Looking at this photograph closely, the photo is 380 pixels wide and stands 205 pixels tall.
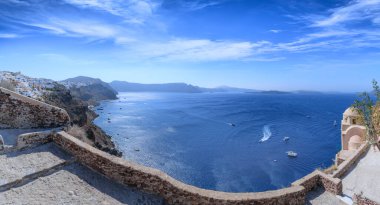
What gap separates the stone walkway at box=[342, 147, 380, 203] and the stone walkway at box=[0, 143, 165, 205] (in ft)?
39.5

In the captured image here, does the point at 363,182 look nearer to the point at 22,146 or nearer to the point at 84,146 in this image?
the point at 84,146

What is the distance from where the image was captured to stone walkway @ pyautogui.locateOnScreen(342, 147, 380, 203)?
54.5ft

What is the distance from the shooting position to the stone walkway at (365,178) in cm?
1660

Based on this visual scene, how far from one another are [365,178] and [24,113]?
1844cm

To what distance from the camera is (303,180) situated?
11.4m

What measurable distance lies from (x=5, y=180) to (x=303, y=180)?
9.62m

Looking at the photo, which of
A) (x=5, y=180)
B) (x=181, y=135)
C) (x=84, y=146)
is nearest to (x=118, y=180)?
(x=84, y=146)

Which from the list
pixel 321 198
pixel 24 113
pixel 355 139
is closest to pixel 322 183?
pixel 321 198

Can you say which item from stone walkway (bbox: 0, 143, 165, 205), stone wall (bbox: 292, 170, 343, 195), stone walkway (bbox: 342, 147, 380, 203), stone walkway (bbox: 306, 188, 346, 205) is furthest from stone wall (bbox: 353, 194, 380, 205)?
stone walkway (bbox: 0, 143, 165, 205)

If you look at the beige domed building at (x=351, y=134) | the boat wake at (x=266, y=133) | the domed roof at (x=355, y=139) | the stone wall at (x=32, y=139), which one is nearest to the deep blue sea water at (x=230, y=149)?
the boat wake at (x=266, y=133)

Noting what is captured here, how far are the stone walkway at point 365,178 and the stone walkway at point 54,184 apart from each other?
12038 mm

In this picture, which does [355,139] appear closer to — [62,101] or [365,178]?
[365,178]

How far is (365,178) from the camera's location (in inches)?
723

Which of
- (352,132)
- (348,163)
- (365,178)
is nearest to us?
(365,178)
